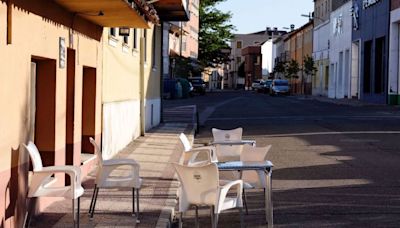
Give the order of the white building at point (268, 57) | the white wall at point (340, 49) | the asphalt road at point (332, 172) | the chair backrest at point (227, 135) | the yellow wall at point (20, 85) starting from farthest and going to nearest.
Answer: the white building at point (268, 57), the white wall at point (340, 49), the chair backrest at point (227, 135), the asphalt road at point (332, 172), the yellow wall at point (20, 85)

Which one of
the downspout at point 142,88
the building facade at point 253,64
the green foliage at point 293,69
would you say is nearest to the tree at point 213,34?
the green foliage at point 293,69

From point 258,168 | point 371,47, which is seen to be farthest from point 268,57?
point 258,168

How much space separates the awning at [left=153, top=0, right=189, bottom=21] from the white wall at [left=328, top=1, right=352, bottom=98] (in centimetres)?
3912

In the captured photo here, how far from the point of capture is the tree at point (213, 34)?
→ 287 ft

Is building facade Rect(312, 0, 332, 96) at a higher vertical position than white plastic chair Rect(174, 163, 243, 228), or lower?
higher

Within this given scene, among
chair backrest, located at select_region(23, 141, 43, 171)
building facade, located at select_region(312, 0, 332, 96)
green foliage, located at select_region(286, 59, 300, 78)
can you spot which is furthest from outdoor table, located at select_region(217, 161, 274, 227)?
green foliage, located at select_region(286, 59, 300, 78)

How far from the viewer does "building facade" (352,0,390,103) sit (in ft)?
163

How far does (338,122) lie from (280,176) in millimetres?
15734

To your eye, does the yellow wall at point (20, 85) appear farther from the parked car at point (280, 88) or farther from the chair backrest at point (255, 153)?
the parked car at point (280, 88)

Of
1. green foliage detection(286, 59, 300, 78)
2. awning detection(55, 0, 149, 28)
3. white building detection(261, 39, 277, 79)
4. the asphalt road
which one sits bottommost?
the asphalt road

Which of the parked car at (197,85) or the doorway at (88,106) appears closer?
the doorway at (88,106)

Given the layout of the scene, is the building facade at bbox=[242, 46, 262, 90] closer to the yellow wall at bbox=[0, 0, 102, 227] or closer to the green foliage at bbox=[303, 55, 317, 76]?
the green foliage at bbox=[303, 55, 317, 76]

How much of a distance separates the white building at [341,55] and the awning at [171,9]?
123ft

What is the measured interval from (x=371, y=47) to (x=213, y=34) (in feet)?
123
